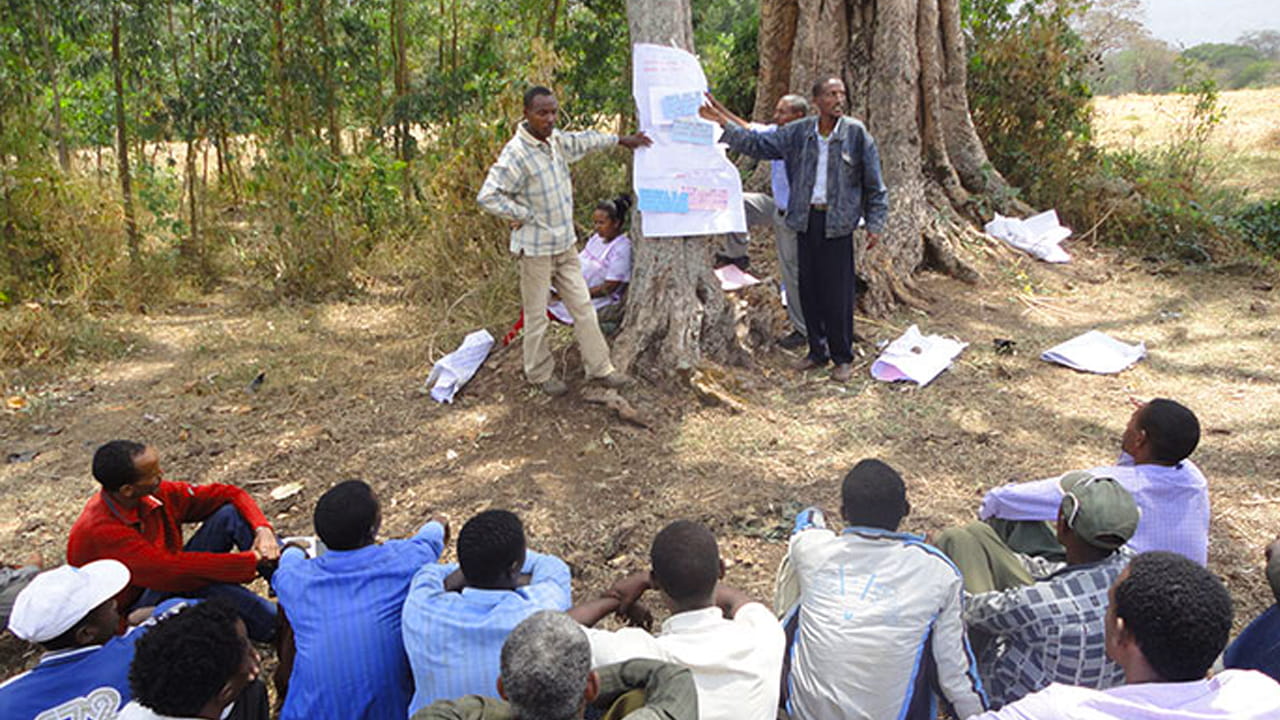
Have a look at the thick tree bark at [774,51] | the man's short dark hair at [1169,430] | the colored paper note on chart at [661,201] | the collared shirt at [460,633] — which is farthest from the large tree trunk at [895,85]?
the collared shirt at [460,633]

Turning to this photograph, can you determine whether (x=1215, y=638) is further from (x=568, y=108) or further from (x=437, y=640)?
(x=568, y=108)

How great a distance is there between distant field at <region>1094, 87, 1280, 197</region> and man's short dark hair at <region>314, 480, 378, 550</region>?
855 centimetres

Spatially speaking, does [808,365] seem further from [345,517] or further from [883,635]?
[345,517]

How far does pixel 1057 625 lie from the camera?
7.05 feet

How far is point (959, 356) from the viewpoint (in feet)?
17.8

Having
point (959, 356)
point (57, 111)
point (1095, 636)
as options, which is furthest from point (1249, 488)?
point (57, 111)

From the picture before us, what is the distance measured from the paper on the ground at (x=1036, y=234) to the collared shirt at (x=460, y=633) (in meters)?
6.40

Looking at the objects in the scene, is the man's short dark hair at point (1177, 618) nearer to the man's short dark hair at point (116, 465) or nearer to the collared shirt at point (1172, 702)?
the collared shirt at point (1172, 702)

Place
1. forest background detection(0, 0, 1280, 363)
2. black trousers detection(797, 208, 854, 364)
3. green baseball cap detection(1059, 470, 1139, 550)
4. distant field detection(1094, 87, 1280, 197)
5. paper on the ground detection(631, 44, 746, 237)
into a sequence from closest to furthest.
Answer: green baseball cap detection(1059, 470, 1139, 550)
paper on the ground detection(631, 44, 746, 237)
black trousers detection(797, 208, 854, 364)
forest background detection(0, 0, 1280, 363)
distant field detection(1094, 87, 1280, 197)

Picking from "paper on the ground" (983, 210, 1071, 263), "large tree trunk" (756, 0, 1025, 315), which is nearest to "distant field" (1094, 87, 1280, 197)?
"paper on the ground" (983, 210, 1071, 263)

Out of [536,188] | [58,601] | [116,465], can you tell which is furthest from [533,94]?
[58,601]

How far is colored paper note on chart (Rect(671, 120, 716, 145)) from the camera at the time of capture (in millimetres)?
4668

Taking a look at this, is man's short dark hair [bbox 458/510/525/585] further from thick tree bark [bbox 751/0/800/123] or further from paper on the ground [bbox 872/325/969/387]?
thick tree bark [bbox 751/0/800/123]

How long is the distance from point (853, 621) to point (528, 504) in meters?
2.06
